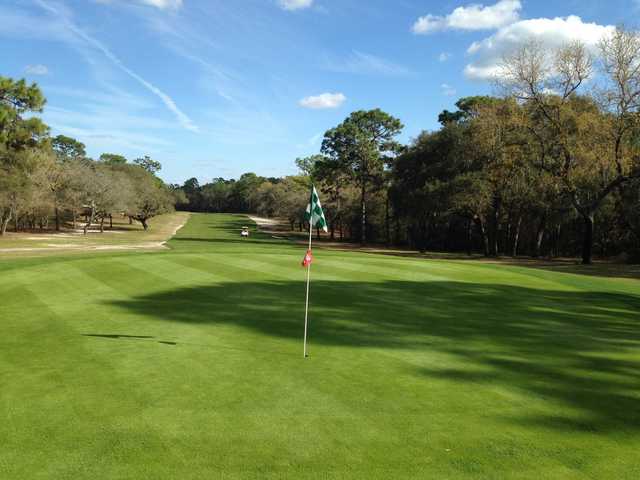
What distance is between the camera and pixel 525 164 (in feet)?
134

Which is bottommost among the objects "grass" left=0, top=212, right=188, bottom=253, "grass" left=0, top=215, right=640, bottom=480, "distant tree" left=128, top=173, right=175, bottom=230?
"grass" left=0, top=212, right=188, bottom=253

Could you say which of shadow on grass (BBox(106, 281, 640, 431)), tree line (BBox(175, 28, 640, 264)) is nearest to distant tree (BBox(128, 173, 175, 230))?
tree line (BBox(175, 28, 640, 264))

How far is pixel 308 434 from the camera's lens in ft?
19.2

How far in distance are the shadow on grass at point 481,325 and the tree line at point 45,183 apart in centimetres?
2463

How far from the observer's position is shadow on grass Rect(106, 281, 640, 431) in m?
7.66

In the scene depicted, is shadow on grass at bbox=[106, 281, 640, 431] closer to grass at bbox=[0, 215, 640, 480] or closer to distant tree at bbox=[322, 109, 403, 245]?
grass at bbox=[0, 215, 640, 480]

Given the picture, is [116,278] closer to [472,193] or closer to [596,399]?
[596,399]

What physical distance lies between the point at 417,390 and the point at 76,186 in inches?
2859

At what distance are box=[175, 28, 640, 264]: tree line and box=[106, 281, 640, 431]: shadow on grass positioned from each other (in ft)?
32.8

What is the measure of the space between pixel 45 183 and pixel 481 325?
72448mm

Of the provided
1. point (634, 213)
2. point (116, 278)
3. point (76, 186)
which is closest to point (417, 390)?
point (116, 278)

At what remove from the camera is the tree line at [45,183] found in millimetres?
31641

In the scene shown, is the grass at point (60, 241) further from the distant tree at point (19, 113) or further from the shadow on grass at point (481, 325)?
the shadow on grass at point (481, 325)

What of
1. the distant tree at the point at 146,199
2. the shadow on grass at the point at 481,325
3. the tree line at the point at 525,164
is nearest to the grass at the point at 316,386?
the shadow on grass at the point at 481,325
